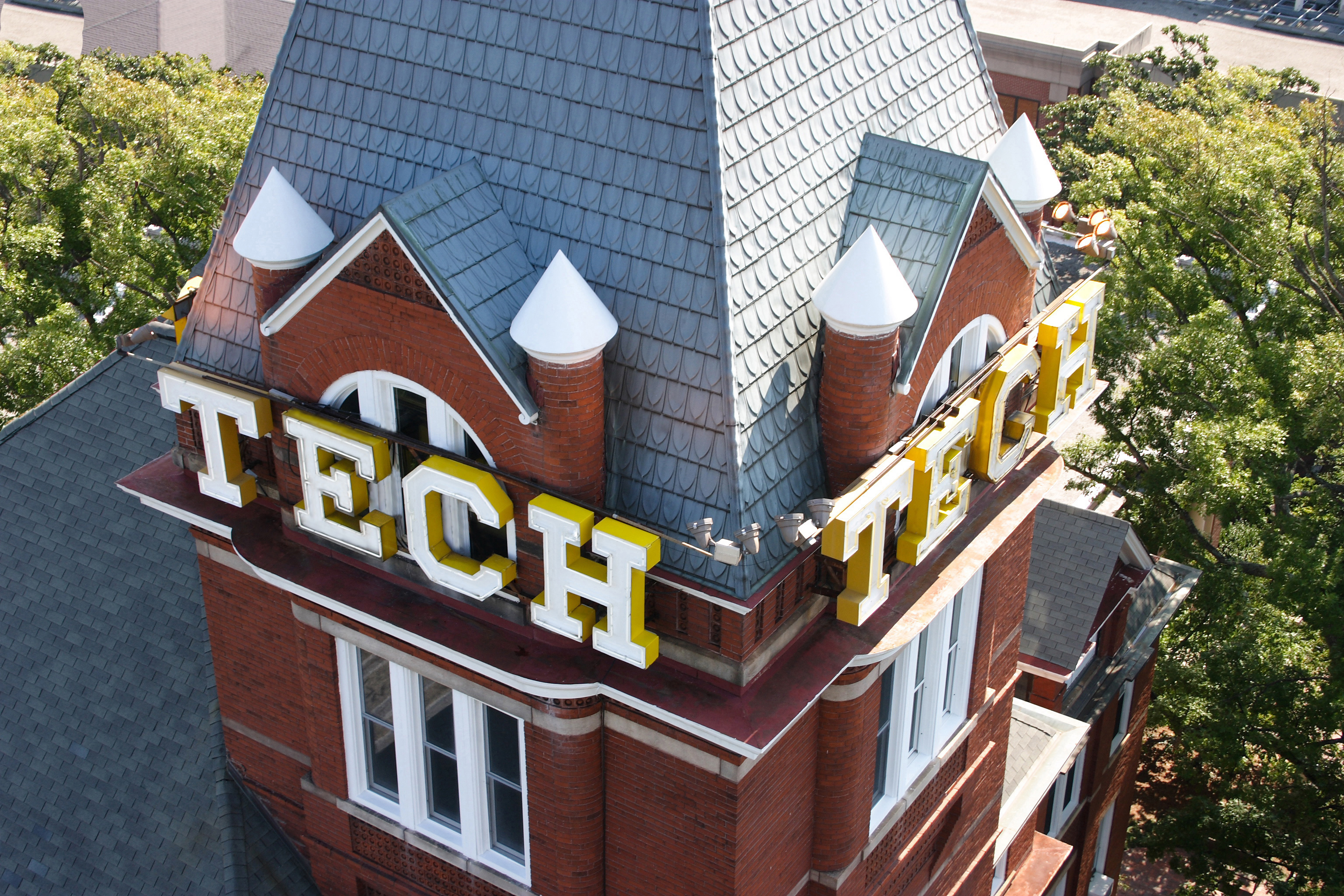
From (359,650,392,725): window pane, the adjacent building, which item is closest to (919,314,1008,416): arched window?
(359,650,392,725): window pane

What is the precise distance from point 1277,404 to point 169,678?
3075cm

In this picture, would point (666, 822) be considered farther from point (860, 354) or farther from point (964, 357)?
point (964, 357)

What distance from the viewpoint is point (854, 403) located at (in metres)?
15.4

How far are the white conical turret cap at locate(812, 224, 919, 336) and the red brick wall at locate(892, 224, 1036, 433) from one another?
1291 mm

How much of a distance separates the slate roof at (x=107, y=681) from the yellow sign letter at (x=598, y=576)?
8609 millimetres

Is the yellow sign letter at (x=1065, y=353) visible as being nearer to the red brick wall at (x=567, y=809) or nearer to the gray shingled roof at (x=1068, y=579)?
the red brick wall at (x=567, y=809)

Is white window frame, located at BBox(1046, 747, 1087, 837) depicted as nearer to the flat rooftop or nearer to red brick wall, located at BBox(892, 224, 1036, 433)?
red brick wall, located at BBox(892, 224, 1036, 433)

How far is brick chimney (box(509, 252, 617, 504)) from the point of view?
14.0 meters

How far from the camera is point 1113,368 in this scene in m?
43.0

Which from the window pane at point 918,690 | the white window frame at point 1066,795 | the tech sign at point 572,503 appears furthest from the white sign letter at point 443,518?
the white window frame at point 1066,795

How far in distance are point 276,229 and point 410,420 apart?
2.64 metres

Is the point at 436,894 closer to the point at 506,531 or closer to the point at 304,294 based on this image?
the point at 506,531

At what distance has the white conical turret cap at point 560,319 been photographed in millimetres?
14008

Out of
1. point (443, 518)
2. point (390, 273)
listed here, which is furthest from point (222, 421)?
point (390, 273)
